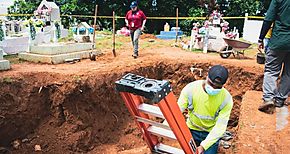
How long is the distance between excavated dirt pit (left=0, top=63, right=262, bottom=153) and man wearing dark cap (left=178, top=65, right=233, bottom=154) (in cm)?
377

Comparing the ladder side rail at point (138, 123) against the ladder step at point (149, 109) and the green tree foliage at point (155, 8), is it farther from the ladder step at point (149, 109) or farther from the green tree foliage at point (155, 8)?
the green tree foliage at point (155, 8)

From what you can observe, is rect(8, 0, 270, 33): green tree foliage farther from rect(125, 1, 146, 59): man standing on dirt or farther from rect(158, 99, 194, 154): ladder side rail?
rect(158, 99, 194, 154): ladder side rail

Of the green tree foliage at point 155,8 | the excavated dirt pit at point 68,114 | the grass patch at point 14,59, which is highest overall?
the green tree foliage at point 155,8

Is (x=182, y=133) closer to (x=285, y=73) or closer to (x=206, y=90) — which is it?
(x=206, y=90)

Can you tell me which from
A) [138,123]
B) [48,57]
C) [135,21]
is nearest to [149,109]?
[138,123]

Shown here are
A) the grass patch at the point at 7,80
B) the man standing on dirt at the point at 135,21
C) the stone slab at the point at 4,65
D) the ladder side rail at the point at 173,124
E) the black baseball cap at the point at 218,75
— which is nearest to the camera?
the ladder side rail at the point at 173,124

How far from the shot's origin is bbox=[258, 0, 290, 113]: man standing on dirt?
3.94m

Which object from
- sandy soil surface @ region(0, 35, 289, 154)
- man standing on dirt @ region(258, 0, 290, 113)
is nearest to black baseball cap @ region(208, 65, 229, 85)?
man standing on dirt @ region(258, 0, 290, 113)

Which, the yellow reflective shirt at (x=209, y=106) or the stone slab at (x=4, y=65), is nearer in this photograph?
the yellow reflective shirt at (x=209, y=106)

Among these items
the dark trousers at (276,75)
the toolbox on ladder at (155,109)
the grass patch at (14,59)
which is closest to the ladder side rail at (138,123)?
the toolbox on ladder at (155,109)

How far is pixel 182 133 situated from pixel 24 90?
4389 mm

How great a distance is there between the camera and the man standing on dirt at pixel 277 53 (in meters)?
3.94

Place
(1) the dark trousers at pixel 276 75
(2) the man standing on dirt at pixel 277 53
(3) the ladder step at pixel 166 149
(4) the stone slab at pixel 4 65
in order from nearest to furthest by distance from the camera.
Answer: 1. (3) the ladder step at pixel 166 149
2. (2) the man standing on dirt at pixel 277 53
3. (1) the dark trousers at pixel 276 75
4. (4) the stone slab at pixel 4 65

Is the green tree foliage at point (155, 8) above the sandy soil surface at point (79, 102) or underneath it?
above
